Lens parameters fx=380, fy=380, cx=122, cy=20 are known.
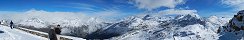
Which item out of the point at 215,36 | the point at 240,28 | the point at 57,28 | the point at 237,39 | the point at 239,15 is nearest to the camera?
the point at 57,28

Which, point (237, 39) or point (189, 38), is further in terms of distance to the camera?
point (189, 38)

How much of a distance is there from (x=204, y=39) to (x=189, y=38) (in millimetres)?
1246

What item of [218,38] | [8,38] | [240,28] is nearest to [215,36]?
[218,38]

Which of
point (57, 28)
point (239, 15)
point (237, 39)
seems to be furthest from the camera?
point (239, 15)

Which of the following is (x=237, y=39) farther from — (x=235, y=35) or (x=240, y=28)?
(x=240, y=28)

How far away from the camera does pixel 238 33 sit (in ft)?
79.4

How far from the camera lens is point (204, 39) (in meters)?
24.2

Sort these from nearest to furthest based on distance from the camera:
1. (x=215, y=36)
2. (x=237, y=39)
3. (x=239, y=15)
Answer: (x=237, y=39) → (x=215, y=36) → (x=239, y=15)

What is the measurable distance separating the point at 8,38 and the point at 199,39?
13.4 metres

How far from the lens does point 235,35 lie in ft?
78.5

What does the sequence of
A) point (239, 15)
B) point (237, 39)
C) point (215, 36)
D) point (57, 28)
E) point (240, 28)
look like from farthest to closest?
point (239, 15)
point (240, 28)
point (215, 36)
point (237, 39)
point (57, 28)

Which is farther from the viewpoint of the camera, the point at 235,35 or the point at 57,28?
the point at 235,35

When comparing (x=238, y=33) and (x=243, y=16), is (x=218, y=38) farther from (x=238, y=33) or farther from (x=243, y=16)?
(x=243, y=16)

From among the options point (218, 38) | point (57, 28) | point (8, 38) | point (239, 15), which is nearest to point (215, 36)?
point (218, 38)
